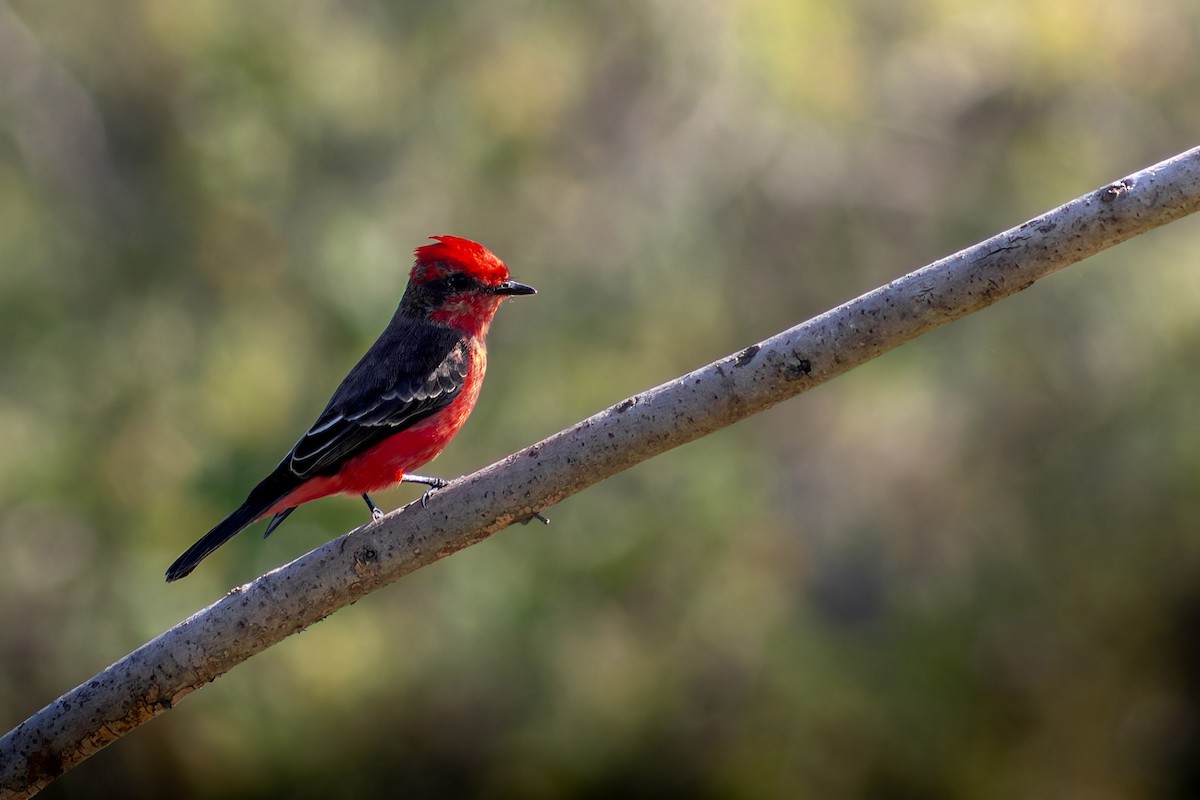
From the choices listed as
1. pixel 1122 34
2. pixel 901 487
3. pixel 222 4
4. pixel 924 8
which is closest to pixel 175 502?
pixel 222 4

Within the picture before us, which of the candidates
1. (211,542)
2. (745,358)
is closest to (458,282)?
(211,542)

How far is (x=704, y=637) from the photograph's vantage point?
856cm

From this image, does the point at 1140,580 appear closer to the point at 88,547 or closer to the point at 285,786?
the point at 285,786

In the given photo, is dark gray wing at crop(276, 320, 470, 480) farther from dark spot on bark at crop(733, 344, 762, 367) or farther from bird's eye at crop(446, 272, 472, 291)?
dark spot on bark at crop(733, 344, 762, 367)

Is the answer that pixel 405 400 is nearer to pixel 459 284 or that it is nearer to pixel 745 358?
pixel 459 284

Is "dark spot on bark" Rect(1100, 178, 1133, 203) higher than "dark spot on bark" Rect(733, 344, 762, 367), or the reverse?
"dark spot on bark" Rect(733, 344, 762, 367)


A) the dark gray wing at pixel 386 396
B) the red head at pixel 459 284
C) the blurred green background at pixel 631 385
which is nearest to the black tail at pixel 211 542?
the dark gray wing at pixel 386 396

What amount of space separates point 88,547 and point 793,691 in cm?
437

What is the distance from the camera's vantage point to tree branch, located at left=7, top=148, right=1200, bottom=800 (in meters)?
3.40

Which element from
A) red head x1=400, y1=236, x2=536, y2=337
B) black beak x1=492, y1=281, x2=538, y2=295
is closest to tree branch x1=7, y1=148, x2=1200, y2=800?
black beak x1=492, y1=281, x2=538, y2=295

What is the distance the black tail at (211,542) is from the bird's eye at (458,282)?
1388mm

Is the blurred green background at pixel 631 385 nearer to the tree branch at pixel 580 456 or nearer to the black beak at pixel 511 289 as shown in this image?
the black beak at pixel 511 289

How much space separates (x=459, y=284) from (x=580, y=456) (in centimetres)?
226

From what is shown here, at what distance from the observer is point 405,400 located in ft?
17.4
